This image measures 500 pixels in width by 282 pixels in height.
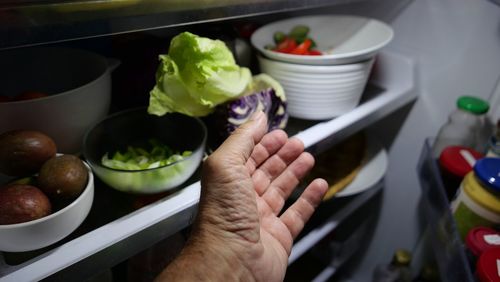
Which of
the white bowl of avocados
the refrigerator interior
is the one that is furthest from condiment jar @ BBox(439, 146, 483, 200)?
the white bowl of avocados

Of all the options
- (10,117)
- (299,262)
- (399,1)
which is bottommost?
(299,262)

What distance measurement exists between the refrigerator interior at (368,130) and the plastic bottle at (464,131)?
0.13ft

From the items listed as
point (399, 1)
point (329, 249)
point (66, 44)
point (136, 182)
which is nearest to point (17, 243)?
point (136, 182)

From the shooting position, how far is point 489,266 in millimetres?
516

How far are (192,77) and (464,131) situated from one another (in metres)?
0.68

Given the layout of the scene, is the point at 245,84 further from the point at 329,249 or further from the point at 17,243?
the point at 329,249

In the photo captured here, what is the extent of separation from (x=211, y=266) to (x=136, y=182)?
166mm

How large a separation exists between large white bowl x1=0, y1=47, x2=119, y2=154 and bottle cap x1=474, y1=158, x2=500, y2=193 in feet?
2.19

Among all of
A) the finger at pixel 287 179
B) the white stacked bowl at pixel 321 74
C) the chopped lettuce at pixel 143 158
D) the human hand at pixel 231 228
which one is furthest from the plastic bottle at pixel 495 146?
the chopped lettuce at pixel 143 158

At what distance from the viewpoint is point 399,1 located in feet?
2.85

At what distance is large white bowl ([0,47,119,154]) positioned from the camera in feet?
1.59

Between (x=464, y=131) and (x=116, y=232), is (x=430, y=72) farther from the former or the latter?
(x=116, y=232)

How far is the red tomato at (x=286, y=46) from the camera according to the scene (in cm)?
72

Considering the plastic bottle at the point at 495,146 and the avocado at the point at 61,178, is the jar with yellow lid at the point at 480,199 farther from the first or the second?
the avocado at the point at 61,178
